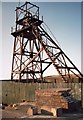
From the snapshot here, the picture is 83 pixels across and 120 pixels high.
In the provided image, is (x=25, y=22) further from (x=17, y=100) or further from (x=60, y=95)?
(x=60, y=95)

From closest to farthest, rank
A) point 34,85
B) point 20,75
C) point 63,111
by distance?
point 63,111
point 34,85
point 20,75

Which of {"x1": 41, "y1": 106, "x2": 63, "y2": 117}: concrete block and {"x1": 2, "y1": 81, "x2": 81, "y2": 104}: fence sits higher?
{"x1": 2, "y1": 81, "x2": 81, "y2": 104}: fence

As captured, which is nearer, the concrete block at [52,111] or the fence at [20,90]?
the concrete block at [52,111]

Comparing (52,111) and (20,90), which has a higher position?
(20,90)

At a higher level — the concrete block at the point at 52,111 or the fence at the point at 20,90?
the fence at the point at 20,90

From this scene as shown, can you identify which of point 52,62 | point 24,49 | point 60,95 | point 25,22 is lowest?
point 60,95

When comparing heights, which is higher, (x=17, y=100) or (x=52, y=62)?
(x=52, y=62)

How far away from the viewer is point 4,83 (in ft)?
60.8

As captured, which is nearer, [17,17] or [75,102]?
[75,102]

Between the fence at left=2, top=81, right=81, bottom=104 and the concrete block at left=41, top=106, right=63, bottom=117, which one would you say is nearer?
the concrete block at left=41, top=106, right=63, bottom=117

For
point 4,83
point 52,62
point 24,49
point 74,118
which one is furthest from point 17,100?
point 74,118

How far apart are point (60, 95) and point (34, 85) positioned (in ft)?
13.4

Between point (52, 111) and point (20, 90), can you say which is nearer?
point (52, 111)

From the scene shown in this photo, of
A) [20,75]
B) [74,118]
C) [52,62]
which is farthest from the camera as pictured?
[20,75]
